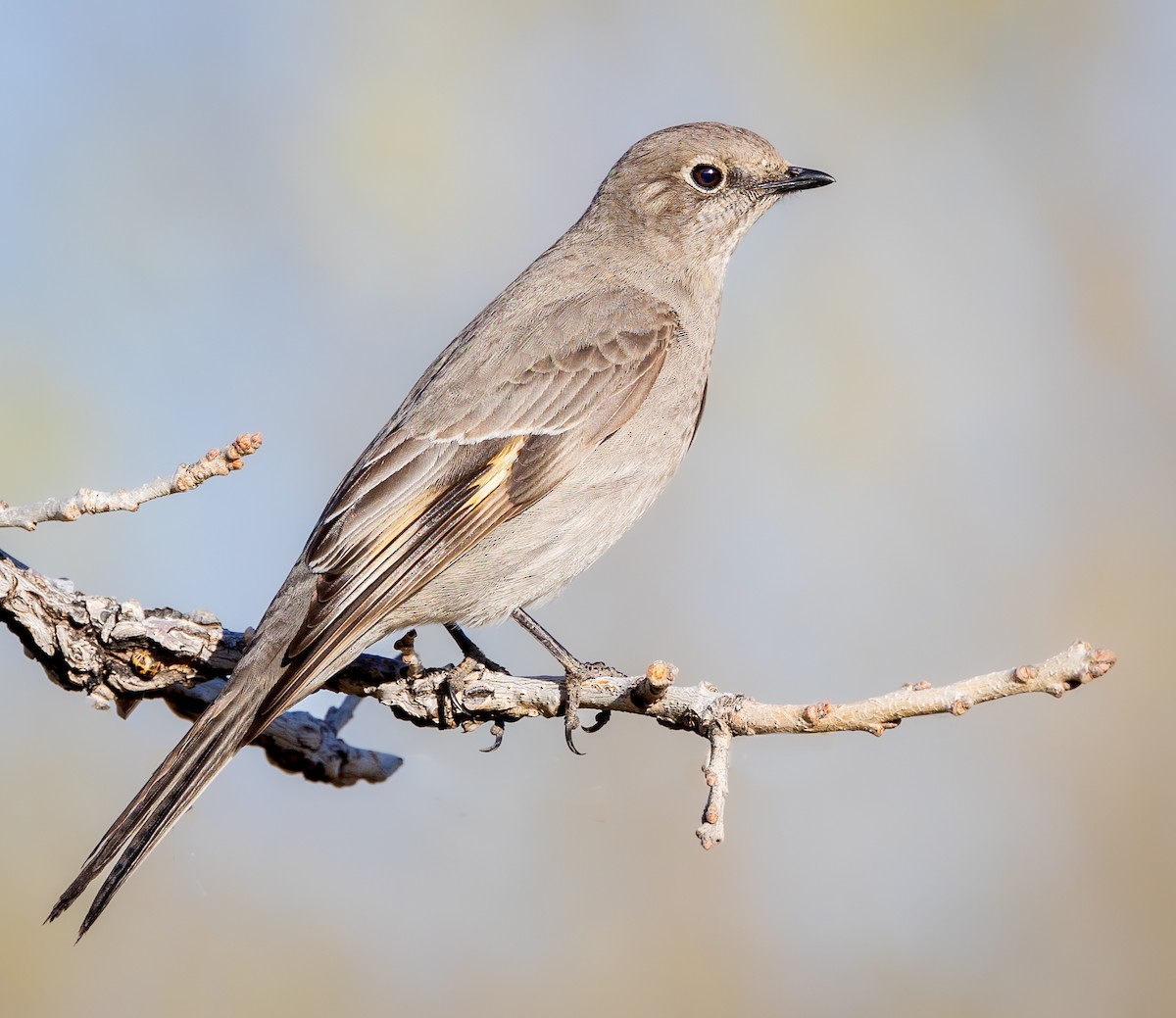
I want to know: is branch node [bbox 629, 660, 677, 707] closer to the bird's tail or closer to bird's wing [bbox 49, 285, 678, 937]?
bird's wing [bbox 49, 285, 678, 937]

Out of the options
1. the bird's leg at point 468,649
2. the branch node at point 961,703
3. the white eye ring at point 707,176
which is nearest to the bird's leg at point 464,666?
the bird's leg at point 468,649

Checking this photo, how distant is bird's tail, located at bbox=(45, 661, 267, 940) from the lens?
12.1 ft

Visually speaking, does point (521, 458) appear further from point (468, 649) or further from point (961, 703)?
point (961, 703)

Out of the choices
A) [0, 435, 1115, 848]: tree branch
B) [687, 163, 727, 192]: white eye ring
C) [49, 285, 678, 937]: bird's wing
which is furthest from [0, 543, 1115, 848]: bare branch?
[687, 163, 727, 192]: white eye ring

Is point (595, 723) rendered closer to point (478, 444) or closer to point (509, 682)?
point (509, 682)

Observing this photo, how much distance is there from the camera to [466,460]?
465 centimetres

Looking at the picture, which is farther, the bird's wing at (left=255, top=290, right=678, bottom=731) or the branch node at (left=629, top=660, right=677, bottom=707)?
the bird's wing at (left=255, top=290, right=678, bottom=731)

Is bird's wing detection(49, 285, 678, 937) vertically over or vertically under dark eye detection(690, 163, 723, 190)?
under

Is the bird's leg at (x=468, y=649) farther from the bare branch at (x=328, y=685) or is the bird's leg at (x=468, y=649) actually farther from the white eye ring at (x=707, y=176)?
the white eye ring at (x=707, y=176)

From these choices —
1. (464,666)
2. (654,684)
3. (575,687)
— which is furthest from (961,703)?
(464,666)

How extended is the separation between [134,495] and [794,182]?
11.0ft

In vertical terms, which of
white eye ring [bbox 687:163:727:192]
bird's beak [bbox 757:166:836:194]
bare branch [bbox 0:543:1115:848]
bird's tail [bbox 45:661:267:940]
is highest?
bird's beak [bbox 757:166:836:194]

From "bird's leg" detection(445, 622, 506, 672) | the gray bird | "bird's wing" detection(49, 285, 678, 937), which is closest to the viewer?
"bird's wing" detection(49, 285, 678, 937)

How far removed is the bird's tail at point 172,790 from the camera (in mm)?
3697
